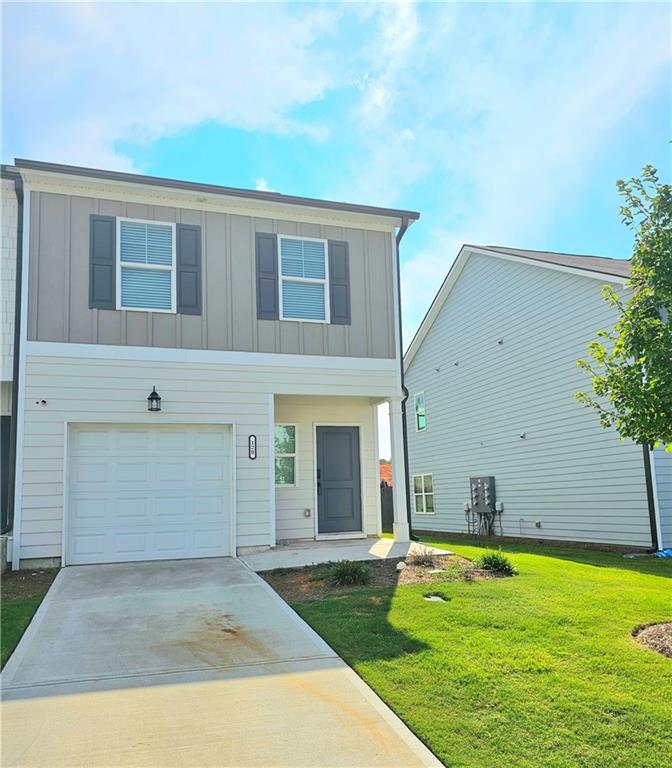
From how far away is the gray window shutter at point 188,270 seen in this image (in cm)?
1002

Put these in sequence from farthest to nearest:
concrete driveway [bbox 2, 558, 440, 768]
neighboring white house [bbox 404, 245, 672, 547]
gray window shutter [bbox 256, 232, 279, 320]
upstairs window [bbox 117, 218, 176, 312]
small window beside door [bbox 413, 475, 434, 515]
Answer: small window beside door [bbox 413, 475, 434, 515] < neighboring white house [bbox 404, 245, 672, 547] < gray window shutter [bbox 256, 232, 279, 320] < upstairs window [bbox 117, 218, 176, 312] < concrete driveway [bbox 2, 558, 440, 768]

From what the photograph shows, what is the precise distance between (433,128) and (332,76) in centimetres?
217

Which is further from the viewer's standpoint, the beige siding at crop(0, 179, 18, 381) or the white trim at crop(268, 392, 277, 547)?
the white trim at crop(268, 392, 277, 547)

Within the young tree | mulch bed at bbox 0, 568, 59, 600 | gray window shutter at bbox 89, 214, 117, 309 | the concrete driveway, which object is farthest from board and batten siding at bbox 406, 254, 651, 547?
mulch bed at bbox 0, 568, 59, 600

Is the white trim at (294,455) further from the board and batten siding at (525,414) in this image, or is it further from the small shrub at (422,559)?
the board and batten siding at (525,414)

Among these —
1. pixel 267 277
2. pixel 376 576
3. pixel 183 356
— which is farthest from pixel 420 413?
pixel 376 576

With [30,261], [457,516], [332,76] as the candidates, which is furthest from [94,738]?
[457,516]

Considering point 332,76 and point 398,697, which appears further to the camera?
point 332,76

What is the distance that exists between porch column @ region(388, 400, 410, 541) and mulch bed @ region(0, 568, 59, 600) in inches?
208

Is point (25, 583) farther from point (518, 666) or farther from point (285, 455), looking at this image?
point (518, 666)

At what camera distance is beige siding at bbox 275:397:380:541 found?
36.9 feet

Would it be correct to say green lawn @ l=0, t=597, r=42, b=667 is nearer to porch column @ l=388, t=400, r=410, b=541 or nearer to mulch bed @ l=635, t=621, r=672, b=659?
mulch bed @ l=635, t=621, r=672, b=659

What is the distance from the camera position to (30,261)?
934cm

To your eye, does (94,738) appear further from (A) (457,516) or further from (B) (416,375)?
(B) (416,375)
